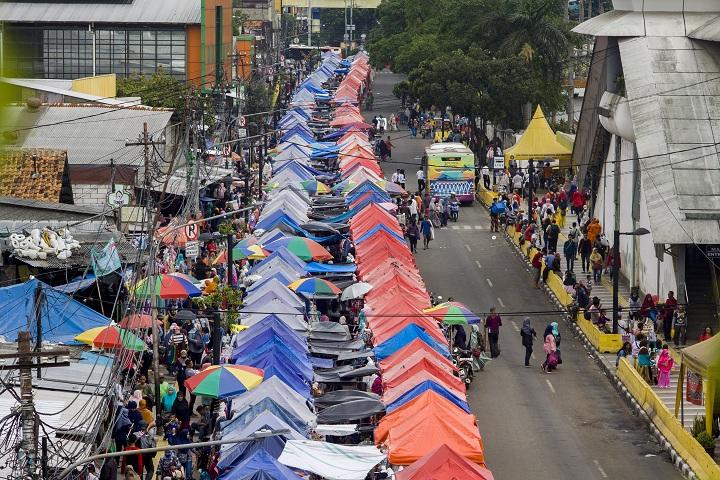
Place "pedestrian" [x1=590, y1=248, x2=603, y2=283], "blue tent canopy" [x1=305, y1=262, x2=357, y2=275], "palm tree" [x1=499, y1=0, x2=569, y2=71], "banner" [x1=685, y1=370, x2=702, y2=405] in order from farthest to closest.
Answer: "palm tree" [x1=499, y1=0, x2=569, y2=71] → "pedestrian" [x1=590, y1=248, x2=603, y2=283] → "blue tent canopy" [x1=305, y1=262, x2=357, y2=275] → "banner" [x1=685, y1=370, x2=702, y2=405]

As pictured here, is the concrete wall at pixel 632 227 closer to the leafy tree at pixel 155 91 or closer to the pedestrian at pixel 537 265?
the pedestrian at pixel 537 265

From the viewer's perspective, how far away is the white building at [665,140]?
34500mm

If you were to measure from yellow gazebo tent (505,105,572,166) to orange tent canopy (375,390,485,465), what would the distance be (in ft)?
113

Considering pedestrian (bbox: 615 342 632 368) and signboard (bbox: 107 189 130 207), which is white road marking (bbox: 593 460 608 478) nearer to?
pedestrian (bbox: 615 342 632 368)

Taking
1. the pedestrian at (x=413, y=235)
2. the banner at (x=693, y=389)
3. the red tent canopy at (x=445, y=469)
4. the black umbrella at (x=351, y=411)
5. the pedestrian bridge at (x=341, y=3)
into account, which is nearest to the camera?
the red tent canopy at (x=445, y=469)

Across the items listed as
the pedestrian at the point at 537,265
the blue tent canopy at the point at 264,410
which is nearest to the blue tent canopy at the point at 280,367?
the blue tent canopy at the point at 264,410

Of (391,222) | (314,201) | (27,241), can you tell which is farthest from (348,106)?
(27,241)

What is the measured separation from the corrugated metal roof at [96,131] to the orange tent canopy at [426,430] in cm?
2208

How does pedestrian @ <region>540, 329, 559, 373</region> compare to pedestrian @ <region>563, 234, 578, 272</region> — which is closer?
pedestrian @ <region>540, 329, 559, 373</region>

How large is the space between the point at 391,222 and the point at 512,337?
6.29 metres

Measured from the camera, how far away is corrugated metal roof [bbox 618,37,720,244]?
3416 centimetres

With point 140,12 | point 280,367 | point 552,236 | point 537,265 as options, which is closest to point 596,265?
point 537,265

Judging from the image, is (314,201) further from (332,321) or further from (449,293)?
(332,321)

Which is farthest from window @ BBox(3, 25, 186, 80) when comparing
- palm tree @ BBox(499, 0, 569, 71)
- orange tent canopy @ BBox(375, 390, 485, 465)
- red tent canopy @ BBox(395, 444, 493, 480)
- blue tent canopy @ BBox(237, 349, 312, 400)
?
red tent canopy @ BBox(395, 444, 493, 480)
